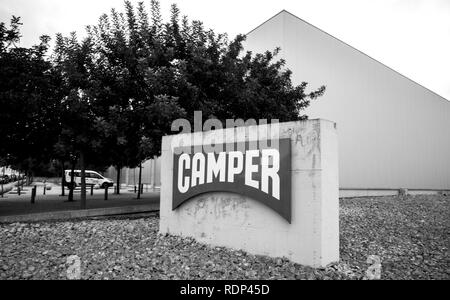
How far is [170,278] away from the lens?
4793mm

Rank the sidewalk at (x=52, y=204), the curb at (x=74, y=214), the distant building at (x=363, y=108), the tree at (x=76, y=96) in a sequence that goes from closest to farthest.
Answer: the curb at (x=74, y=214)
the tree at (x=76, y=96)
the sidewalk at (x=52, y=204)
the distant building at (x=363, y=108)

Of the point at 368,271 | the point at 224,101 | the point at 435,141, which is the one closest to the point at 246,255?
the point at 368,271

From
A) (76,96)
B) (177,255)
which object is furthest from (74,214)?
(177,255)

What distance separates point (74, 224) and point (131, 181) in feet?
122

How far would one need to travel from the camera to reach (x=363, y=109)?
19.9 m

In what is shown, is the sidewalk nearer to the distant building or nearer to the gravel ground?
the gravel ground

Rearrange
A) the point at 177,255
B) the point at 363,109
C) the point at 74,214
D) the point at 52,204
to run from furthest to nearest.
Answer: the point at 363,109 < the point at 52,204 < the point at 74,214 < the point at 177,255

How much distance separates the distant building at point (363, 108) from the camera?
1731cm

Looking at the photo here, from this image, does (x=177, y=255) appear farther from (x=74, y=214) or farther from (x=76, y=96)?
(x=76, y=96)

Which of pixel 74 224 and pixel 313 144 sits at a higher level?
pixel 313 144

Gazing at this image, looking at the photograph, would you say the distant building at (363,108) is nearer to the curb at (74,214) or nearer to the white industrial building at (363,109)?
the white industrial building at (363,109)

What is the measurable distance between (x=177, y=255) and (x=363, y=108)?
17.7 meters

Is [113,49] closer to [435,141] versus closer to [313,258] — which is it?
[313,258]

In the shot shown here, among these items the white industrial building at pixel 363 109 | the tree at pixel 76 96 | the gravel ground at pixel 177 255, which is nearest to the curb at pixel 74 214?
the gravel ground at pixel 177 255
